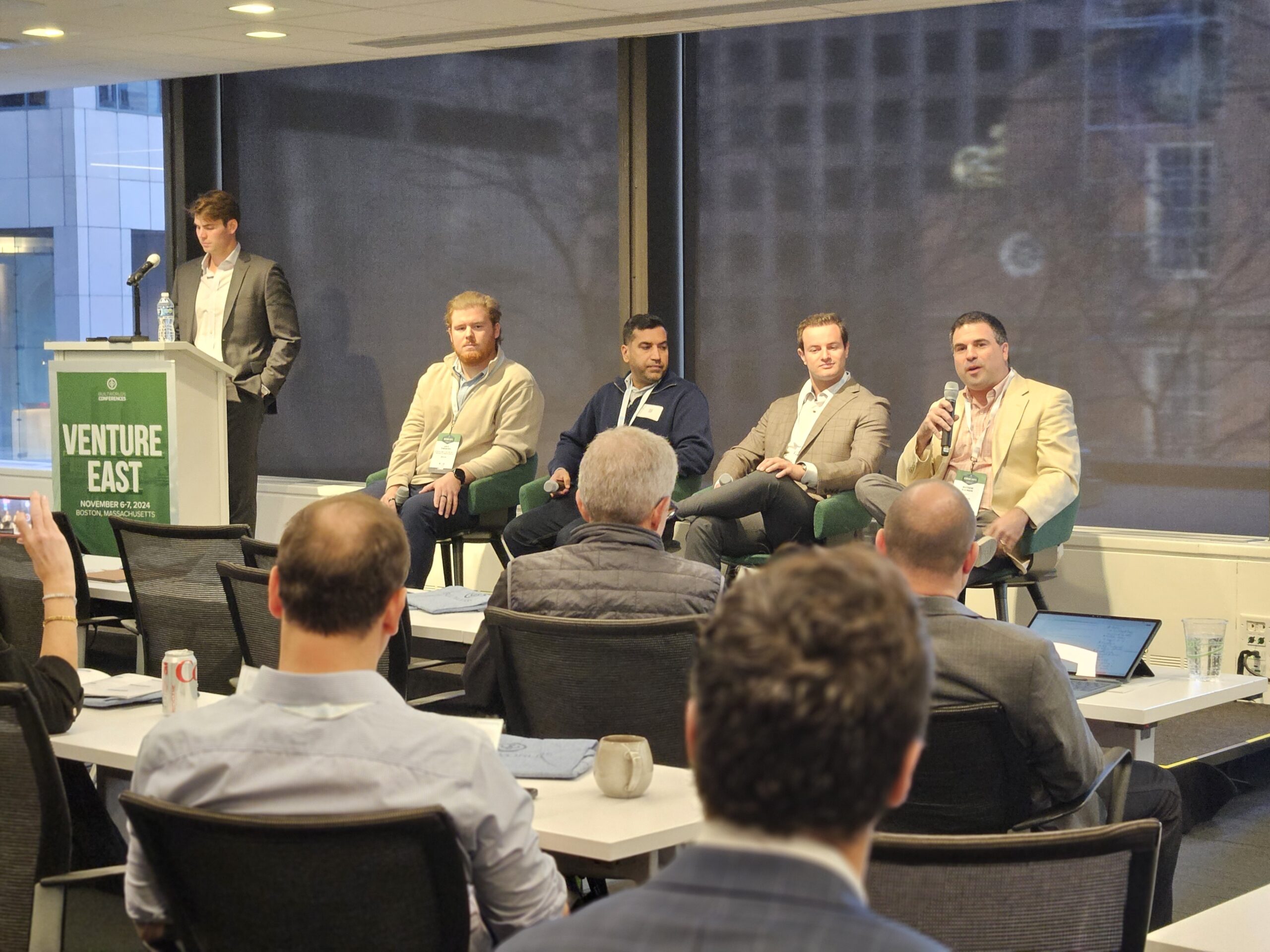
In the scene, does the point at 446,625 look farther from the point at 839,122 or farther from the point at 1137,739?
the point at 839,122

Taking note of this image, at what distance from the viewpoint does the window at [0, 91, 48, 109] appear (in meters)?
9.34

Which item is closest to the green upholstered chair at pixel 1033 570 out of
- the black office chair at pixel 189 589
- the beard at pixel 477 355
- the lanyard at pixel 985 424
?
the lanyard at pixel 985 424

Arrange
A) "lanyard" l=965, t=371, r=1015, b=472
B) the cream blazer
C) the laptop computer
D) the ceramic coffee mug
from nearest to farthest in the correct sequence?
the ceramic coffee mug, the laptop computer, the cream blazer, "lanyard" l=965, t=371, r=1015, b=472

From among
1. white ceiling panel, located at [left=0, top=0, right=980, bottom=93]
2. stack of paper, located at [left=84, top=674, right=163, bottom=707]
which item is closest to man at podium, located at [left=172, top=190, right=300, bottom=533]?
white ceiling panel, located at [left=0, top=0, right=980, bottom=93]

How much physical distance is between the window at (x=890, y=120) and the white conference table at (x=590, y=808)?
4.70 meters

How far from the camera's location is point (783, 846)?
0.96 metres

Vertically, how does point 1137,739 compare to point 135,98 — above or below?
below

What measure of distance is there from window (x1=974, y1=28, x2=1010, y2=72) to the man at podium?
3367mm

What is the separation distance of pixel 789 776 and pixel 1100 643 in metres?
2.72

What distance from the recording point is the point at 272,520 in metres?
8.16

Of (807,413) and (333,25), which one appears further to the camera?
(333,25)

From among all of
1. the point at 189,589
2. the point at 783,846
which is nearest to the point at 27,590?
the point at 189,589

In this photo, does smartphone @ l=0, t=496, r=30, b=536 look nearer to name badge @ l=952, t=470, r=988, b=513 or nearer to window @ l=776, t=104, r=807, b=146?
name badge @ l=952, t=470, r=988, b=513

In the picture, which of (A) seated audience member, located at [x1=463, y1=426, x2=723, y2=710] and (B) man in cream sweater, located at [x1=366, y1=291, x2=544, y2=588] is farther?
(B) man in cream sweater, located at [x1=366, y1=291, x2=544, y2=588]
